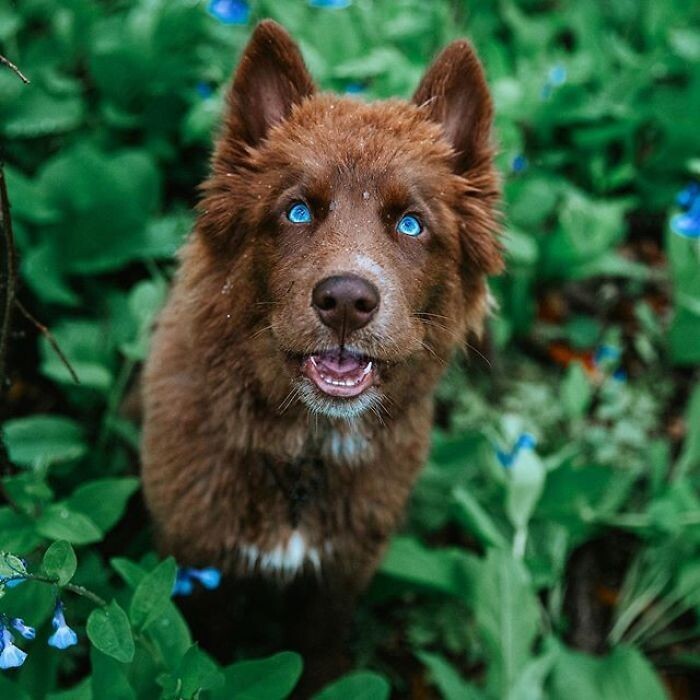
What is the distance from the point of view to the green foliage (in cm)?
323

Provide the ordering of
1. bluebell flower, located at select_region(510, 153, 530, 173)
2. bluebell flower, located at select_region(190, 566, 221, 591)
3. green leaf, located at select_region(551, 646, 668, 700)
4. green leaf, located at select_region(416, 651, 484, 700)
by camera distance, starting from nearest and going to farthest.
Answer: bluebell flower, located at select_region(190, 566, 221, 591) → green leaf, located at select_region(416, 651, 484, 700) → green leaf, located at select_region(551, 646, 668, 700) → bluebell flower, located at select_region(510, 153, 530, 173)

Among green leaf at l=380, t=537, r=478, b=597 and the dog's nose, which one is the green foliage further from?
the dog's nose

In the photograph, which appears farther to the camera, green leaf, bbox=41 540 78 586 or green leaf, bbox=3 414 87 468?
green leaf, bbox=3 414 87 468

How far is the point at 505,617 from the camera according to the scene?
3141 millimetres

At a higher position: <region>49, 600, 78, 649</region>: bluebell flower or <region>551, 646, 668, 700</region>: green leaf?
<region>49, 600, 78, 649</region>: bluebell flower

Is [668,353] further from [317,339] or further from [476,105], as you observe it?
[317,339]

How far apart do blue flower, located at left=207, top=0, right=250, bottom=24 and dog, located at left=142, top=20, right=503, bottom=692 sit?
4.20 ft

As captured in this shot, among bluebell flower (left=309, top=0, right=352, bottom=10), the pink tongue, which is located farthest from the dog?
bluebell flower (left=309, top=0, right=352, bottom=10)

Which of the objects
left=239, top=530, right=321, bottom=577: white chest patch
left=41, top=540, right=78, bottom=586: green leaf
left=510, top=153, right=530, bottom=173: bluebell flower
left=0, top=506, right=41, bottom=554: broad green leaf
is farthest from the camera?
left=510, top=153, right=530, bottom=173: bluebell flower

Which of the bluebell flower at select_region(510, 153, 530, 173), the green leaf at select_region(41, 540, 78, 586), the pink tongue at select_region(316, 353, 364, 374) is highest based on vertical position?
the bluebell flower at select_region(510, 153, 530, 173)

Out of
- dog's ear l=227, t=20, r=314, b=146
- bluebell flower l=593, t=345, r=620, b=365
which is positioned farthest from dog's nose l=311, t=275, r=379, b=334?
bluebell flower l=593, t=345, r=620, b=365

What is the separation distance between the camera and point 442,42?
176 inches

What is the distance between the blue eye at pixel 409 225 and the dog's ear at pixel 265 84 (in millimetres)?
489

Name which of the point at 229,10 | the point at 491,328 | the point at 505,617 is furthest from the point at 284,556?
the point at 229,10
